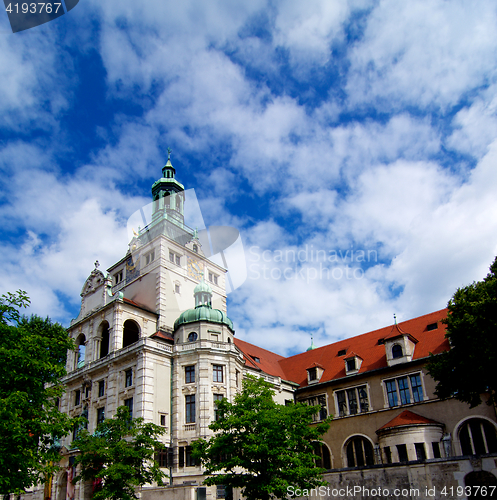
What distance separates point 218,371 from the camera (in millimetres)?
36875

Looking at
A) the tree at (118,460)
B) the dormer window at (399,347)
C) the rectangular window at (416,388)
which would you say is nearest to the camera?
the tree at (118,460)

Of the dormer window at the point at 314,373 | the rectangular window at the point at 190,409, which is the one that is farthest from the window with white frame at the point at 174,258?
the dormer window at the point at 314,373

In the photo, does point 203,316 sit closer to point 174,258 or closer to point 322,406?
point 174,258

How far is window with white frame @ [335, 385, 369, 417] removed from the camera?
39.5 m

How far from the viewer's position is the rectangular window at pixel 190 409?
3519 cm

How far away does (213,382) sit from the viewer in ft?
119

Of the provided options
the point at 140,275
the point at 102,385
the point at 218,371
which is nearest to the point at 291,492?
the point at 218,371

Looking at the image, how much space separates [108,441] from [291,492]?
11731mm

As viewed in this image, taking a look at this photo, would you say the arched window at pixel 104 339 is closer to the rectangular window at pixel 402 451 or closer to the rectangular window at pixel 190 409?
the rectangular window at pixel 190 409

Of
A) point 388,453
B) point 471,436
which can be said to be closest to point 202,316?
point 388,453

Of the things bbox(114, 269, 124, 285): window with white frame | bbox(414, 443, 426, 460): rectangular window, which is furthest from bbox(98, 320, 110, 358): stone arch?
bbox(414, 443, 426, 460): rectangular window

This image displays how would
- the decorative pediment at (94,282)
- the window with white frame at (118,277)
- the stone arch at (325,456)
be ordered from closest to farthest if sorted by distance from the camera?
1. the stone arch at (325,456)
2. the decorative pediment at (94,282)
3. the window with white frame at (118,277)

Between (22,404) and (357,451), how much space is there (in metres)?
27.2

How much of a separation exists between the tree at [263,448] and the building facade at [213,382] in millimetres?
4367
